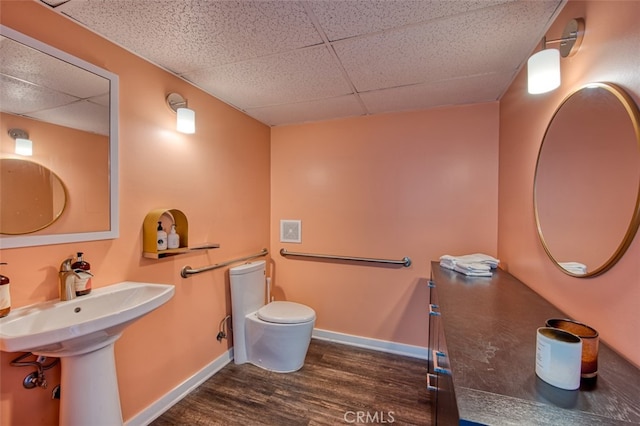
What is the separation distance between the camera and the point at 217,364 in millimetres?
2180

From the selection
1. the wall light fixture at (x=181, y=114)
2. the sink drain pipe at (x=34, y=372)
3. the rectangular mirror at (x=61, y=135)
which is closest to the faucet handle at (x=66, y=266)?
the rectangular mirror at (x=61, y=135)

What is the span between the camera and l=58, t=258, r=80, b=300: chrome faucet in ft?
3.99

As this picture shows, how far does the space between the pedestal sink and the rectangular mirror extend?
0.31 meters

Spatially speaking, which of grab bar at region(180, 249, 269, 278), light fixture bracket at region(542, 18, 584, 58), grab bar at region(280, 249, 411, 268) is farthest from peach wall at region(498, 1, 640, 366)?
grab bar at region(180, 249, 269, 278)

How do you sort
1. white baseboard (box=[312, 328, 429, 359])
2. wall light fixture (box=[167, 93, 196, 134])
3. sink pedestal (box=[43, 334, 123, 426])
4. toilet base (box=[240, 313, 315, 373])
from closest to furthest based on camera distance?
sink pedestal (box=[43, 334, 123, 426]) → wall light fixture (box=[167, 93, 196, 134]) → toilet base (box=[240, 313, 315, 373]) → white baseboard (box=[312, 328, 429, 359])

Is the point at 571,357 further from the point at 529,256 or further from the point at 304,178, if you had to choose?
the point at 304,178

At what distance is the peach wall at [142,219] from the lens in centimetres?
117

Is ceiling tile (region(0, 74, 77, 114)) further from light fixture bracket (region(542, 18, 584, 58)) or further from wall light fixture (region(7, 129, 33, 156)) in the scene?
light fixture bracket (region(542, 18, 584, 58))

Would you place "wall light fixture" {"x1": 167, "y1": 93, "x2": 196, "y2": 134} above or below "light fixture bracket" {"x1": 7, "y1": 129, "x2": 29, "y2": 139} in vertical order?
above

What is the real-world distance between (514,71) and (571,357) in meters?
1.79

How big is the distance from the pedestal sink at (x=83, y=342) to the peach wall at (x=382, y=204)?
64.8 inches

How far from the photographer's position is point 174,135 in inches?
71.6

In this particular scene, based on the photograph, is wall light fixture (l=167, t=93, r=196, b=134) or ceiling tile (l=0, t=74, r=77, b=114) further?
wall light fixture (l=167, t=93, r=196, b=134)

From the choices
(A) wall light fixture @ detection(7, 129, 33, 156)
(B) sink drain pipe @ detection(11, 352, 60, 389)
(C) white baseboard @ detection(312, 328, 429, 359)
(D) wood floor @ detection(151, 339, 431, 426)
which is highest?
(A) wall light fixture @ detection(7, 129, 33, 156)
